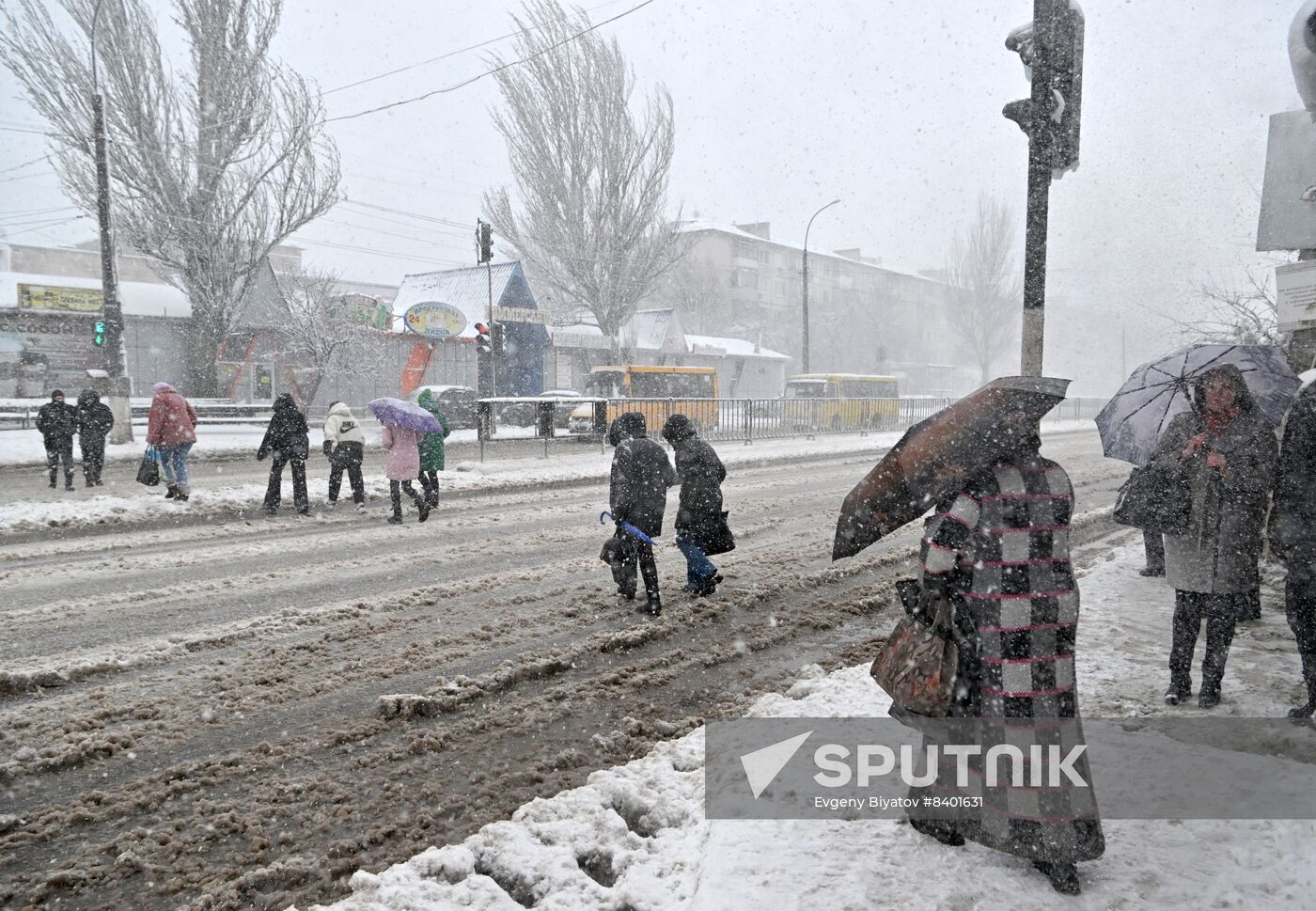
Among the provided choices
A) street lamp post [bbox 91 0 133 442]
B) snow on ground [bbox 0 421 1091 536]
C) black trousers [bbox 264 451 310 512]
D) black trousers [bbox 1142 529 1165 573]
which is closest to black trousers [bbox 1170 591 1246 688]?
black trousers [bbox 1142 529 1165 573]

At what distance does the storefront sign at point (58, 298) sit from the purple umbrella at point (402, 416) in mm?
23457

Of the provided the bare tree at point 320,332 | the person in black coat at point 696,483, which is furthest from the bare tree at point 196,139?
the person in black coat at point 696,483

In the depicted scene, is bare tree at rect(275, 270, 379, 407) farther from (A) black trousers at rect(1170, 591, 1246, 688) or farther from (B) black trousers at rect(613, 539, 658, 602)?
(A) black trousers at rect(1170, 591, 1246, 688)

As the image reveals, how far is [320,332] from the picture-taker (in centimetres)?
2470

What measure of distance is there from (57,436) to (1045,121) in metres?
14.3

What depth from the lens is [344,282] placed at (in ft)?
219

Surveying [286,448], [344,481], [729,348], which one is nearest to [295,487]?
[286,448]

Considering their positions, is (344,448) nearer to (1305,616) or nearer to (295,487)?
(295,487)

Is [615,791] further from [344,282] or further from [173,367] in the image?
[344,282]

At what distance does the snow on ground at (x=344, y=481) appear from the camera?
390 inches

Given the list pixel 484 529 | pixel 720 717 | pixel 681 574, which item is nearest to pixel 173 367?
pixel 484 529

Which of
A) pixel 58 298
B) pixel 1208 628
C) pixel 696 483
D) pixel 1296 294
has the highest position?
pixel 58 298

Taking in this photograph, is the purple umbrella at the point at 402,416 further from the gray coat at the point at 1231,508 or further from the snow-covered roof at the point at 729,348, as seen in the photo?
the snow-covered roof at the point at 729,348

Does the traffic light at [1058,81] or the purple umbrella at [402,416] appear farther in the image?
the purple umbrella at [402,416]
